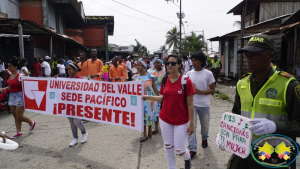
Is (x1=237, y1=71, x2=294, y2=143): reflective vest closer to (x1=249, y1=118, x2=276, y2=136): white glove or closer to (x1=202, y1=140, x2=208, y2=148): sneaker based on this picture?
(x1=249, y1=118, x2=276, y2=136): white glove

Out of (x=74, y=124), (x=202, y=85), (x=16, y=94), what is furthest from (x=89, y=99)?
(x=202, y=85)

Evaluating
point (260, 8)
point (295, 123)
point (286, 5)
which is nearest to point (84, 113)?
point (295, 123)

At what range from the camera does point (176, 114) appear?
9.95 feet

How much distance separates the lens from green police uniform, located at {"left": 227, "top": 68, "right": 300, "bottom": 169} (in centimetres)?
175

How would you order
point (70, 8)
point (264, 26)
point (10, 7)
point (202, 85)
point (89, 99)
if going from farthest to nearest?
1. point (70, 8)
2. point (10, 7)
3. point (264, 26)
4. point (89, 99)
5. point (202, 85)

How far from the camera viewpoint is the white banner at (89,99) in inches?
162

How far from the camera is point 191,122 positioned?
3.01 m

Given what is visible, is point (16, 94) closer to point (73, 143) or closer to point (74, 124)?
point (74, 124)

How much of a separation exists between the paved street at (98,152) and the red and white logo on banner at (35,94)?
0.77 m

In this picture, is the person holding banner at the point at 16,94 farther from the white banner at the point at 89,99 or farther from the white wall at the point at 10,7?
the white wall at the point at 10,7

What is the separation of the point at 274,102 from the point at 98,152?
138 inches

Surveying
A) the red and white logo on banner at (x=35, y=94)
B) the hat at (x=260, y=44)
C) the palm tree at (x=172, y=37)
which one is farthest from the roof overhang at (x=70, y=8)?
the palm tree at (x=172, y=37)

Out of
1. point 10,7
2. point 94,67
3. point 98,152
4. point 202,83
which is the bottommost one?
point 98,152

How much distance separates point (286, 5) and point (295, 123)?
18.8 meters
